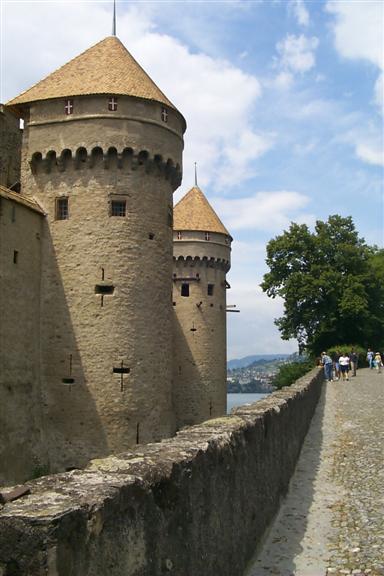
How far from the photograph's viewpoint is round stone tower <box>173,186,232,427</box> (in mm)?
32469

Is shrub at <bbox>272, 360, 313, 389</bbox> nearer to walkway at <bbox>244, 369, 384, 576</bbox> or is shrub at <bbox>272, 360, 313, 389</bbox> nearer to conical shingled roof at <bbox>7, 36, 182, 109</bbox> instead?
conical shingled roof at <bbox>7, 36, 182, 109</bbox>

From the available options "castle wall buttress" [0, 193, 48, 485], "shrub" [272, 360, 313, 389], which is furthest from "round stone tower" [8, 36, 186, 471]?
"shrub" [272, 360, 313, 389]

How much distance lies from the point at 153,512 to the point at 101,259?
1657 centimetres

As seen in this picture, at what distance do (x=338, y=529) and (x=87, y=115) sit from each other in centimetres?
1663

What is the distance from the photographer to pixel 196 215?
36.6m

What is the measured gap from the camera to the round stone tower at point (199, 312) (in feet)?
107

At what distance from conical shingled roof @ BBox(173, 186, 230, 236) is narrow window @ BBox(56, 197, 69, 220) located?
15604 millimetres

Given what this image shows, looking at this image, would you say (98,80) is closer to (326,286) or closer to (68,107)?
(68,107)

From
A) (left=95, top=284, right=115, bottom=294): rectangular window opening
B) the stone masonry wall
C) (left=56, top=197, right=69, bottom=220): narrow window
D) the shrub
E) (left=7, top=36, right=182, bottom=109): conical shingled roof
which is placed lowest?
the shrub

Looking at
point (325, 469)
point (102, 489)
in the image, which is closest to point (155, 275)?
point (325, 469)

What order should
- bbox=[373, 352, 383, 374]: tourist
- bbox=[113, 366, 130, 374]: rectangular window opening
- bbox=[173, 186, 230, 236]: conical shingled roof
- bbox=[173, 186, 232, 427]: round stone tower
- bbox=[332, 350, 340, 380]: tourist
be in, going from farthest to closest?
bbox=[173, 186, 230, 236]: conical shingled roof
bbox=[373, 352, 383, 374]: tourist
bbox=[173, 186, 232, 427]: round stone tower
bbox=[332, 350, 340, 380]: tourist
bbox=[113, 366, 130, 374]: rectangular window opening

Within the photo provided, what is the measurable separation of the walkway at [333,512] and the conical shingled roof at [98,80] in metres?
13.5

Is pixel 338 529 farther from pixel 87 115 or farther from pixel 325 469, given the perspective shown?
pixel 87 115

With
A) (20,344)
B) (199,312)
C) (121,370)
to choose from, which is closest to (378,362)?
(199,312)
